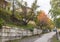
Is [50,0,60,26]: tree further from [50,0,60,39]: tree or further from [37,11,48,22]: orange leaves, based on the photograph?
[37,11,48,22]: orange leaves

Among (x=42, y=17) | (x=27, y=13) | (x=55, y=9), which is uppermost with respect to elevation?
(x=55, y=9)

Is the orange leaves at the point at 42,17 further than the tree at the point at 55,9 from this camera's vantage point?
Yes

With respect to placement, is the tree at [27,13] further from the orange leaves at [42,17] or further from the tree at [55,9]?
the tree at [55,9]

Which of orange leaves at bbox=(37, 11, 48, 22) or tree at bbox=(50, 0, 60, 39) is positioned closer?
tree at bbox=(50, 0, 60, 39)

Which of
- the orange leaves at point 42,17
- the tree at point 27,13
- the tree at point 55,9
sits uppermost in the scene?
the tree at point 55,9

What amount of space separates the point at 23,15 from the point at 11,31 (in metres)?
31.8

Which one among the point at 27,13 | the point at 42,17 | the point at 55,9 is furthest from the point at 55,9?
the point at 42,17

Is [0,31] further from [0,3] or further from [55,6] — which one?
[0,3]

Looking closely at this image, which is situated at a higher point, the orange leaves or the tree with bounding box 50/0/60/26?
the tree with bounding box 50/0/60/26

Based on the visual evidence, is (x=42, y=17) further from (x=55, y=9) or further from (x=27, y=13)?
(x=55, y=9)

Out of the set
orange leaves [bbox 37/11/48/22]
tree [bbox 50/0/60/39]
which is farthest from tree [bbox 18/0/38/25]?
tree [bbox 50/0/60/39]

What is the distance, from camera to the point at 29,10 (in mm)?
75125

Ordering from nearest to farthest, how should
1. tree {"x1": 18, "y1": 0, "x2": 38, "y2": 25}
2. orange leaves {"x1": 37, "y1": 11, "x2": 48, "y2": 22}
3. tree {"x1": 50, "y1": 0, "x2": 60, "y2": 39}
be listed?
tree {"x1": 50, "y1": 0, "x2": 60, "y2": 39} < tree {"x1": 18, "y1": 0, "x2": 38, "y2": 25} < orange leaves {"x1": 37, "y1": 11, "x2": 48, "y2": 22}

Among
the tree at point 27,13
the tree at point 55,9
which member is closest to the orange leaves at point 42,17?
the tree at point 27,13
